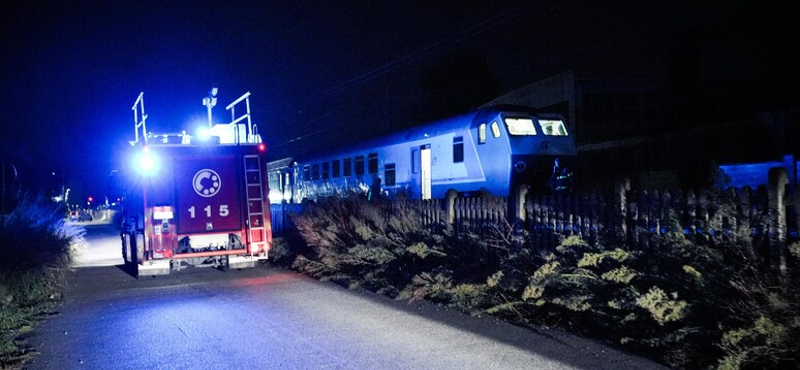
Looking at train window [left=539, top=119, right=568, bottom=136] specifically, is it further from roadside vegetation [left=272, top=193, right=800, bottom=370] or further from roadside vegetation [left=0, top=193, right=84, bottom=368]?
roadside vegetation [left=0, top=193, right=84, bottom=368]

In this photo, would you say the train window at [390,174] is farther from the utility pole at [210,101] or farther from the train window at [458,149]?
the utility pole at [210,101]

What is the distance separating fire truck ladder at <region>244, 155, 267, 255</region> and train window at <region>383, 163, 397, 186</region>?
9239 mm

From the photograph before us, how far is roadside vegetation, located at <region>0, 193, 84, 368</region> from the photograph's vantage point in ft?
24.3

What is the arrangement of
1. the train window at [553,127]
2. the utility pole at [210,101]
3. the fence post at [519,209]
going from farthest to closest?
the train window at [553,127], the utility pole at [210,101], the fence post at [519,209]

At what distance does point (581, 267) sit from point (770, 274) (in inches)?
81.5

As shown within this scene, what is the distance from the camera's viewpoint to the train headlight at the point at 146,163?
11742mm

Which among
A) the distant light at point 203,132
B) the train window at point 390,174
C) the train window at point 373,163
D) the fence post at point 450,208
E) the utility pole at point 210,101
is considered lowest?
the fence post at point 450,208

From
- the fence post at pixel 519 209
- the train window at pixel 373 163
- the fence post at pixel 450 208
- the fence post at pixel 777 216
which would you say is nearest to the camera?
the fence post at pixel 777 216

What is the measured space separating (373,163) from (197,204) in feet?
37.1

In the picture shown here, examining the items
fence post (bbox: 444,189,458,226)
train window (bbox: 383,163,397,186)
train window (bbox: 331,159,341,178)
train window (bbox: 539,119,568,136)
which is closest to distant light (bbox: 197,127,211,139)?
fence post (bbox: 444,189,458,226)

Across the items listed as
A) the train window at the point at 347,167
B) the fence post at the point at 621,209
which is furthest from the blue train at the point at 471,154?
the fence post at the point at 621,209

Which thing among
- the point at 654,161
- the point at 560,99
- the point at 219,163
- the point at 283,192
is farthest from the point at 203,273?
the point at 560,99

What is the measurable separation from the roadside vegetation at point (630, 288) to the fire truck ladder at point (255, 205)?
9.42ft

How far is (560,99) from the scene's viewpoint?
107ft
